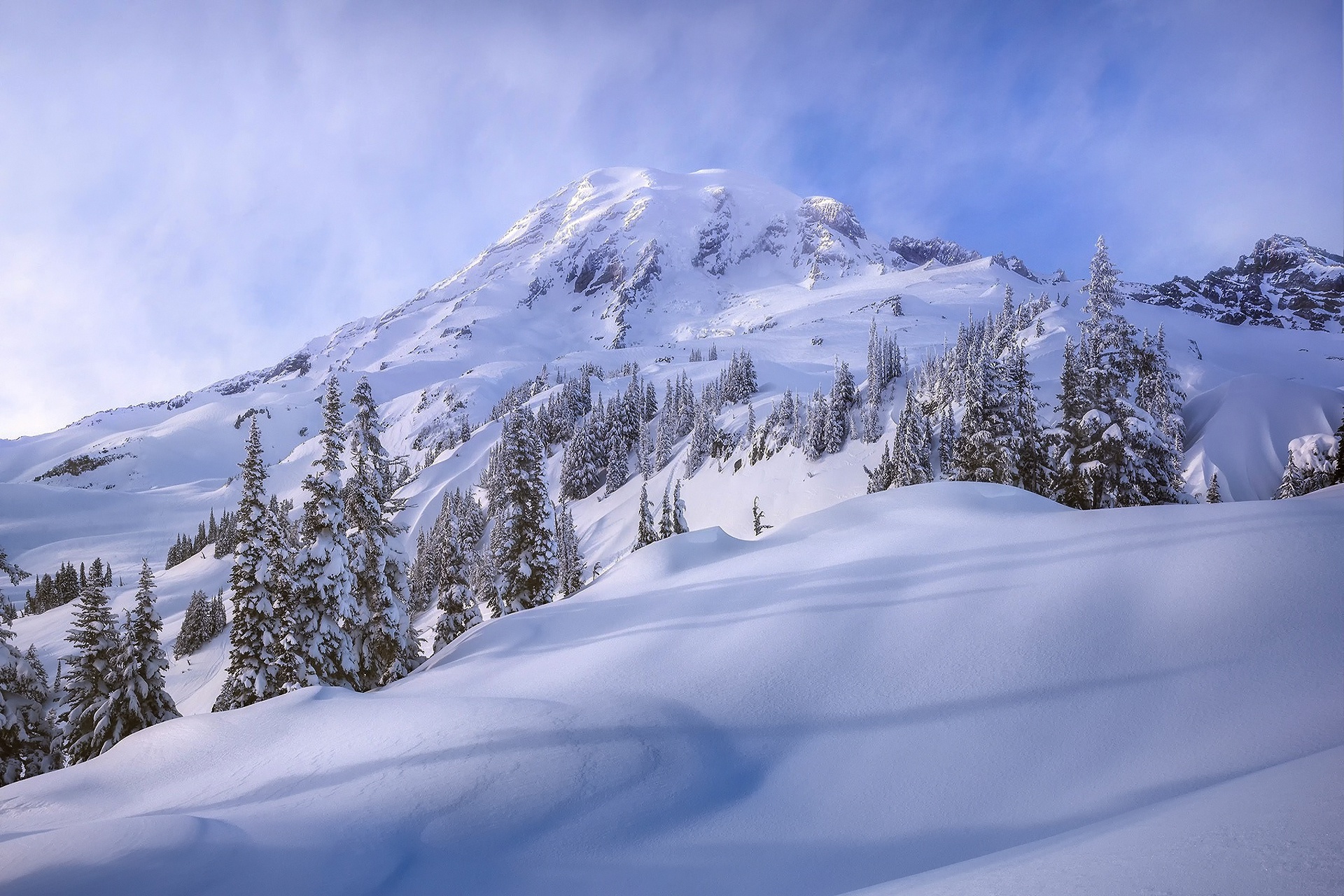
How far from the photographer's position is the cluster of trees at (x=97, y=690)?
17.8 meters

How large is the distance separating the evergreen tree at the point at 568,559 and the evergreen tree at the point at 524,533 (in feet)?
35.8

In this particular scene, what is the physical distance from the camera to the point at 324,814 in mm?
5520

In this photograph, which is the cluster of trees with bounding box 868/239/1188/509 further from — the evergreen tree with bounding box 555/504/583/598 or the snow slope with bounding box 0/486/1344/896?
the evergreen tree with bounding box 555/504/583/598

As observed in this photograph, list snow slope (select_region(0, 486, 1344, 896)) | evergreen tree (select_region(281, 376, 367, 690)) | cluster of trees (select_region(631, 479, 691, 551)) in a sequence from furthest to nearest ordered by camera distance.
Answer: cluster of trees (select_region(631, 479, 691, 551)), evergreen tree (select_region(281, 376, 367, 690)), snow slope (select_region(0, 486, 1344, 896))

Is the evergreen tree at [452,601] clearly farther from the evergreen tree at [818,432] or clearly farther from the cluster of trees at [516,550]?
the evergreen tree at [818,432]

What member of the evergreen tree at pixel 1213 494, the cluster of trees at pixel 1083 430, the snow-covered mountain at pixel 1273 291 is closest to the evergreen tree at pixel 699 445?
the cluster of trees at pixel 1083 430

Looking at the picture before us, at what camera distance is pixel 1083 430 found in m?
21.8

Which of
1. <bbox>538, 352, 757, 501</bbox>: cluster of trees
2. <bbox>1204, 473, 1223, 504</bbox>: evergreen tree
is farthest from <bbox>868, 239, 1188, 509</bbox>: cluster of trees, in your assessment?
<bbox>538, 352, 757, 501</bbox>: cluster of trees

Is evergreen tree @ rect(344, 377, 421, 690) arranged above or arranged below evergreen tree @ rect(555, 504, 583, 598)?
above

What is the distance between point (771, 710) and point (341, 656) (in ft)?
58.8

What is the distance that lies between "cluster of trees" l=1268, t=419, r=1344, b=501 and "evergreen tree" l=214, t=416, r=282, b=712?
181ft

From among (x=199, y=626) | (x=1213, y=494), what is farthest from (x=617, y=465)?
(x=1213, y=494)

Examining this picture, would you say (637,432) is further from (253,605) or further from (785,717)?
(785,717)

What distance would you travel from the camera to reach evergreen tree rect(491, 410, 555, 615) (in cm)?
2448
